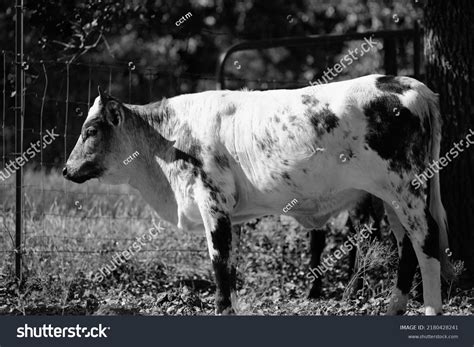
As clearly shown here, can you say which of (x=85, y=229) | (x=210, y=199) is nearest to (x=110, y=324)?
(x=210, y=199)

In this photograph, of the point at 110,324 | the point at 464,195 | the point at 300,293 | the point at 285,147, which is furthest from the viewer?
the point at 300,293

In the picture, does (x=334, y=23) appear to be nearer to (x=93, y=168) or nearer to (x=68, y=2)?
(x=68, y=2)

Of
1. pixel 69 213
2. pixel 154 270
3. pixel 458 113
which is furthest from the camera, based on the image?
pixel 69 213

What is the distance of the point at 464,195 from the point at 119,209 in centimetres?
488

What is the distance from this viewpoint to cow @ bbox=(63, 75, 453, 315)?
662cm

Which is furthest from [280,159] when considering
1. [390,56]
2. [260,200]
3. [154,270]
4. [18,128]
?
[390,56]

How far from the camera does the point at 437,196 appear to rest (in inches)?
273

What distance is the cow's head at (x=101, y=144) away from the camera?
24.8 ft

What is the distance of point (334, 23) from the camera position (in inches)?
779

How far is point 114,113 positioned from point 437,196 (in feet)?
8.95

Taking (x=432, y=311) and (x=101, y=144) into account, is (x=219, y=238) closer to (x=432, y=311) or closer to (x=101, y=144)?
(x=101, y=144)

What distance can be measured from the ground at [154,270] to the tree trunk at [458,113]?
21.1 inches

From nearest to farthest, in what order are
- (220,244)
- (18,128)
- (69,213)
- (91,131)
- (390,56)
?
(220,244), (91,131), (18,128), (390,56), (69,213)

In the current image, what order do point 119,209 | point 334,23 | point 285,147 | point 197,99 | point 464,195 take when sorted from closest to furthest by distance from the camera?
point 285,147
point 197,99
point 464,195
point 119,209
point 334,23
